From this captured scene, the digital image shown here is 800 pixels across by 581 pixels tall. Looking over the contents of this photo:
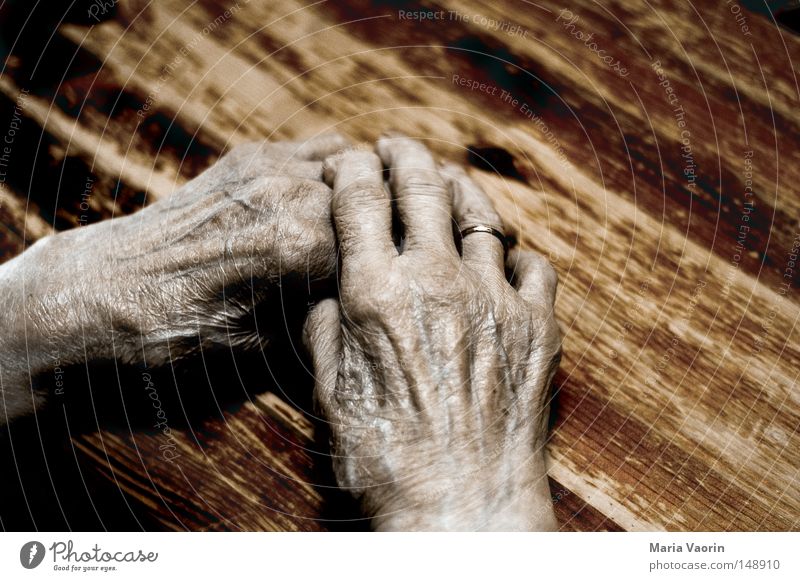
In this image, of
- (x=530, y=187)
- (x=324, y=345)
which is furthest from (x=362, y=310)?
(x=530, y=187)

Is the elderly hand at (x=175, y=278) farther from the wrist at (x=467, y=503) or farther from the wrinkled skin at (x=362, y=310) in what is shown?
the wrist at (x=467, y=503)

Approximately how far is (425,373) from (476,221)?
18cm

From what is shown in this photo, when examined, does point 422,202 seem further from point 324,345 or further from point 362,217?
point 324,345

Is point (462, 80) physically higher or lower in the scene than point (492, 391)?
higher

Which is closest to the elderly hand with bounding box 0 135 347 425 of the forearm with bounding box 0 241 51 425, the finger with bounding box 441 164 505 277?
the forearm with bounding box 0 241 51 425

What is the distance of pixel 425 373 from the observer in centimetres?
65

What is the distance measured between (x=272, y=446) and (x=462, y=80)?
1.60ft

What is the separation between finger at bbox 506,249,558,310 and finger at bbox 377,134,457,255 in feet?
0.32

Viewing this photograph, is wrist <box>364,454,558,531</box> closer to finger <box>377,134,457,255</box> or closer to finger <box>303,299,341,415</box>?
finger <box>303,299,341,415</box>

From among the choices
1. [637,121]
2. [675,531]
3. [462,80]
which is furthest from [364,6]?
[675,531]

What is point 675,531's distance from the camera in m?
0.74

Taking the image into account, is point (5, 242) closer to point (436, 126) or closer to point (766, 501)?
point (436, 126)

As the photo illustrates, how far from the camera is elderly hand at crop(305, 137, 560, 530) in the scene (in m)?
0.65

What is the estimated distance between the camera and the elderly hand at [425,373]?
0.65 meters
